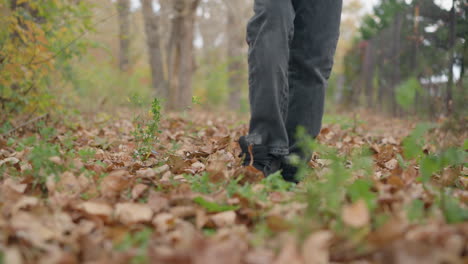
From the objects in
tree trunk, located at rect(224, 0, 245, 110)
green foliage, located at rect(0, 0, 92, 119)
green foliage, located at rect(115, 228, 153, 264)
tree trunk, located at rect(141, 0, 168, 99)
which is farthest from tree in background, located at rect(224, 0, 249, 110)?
green foliage, located at rect(115, 228, 153, 264)

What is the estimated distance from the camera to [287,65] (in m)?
1.76

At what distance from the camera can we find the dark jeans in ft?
5.55

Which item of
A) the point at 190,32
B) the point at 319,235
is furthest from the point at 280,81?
the point at 190,32

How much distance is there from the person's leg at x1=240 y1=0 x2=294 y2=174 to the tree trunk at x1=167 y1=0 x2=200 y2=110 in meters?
6.82

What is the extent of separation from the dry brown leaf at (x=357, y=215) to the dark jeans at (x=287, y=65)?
72 centimetres

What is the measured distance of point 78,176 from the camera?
1624 mm

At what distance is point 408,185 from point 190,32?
7881 millimetres

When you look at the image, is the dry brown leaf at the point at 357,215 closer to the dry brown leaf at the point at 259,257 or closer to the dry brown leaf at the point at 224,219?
the dry brown leaf at the point at 259,257

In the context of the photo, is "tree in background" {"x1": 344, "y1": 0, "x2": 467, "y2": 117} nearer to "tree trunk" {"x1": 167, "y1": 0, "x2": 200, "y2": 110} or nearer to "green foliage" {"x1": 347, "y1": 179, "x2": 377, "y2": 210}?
"green foliage" {"x1": 347, "y1": 179, "x2": 377, "y2": 210}

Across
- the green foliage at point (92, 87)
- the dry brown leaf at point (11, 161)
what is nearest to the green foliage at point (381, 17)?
the green foliage at point (92, 87)

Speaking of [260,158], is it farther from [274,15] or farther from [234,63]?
[234,63]

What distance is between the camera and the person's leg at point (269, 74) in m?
1.69

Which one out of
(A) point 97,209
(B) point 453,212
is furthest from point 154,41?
(B) point 453,212

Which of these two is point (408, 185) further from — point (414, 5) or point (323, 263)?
point (414, 5)
